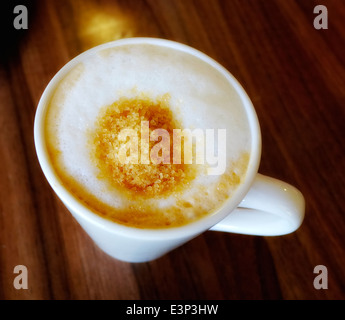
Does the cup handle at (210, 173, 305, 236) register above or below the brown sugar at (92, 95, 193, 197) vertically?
below

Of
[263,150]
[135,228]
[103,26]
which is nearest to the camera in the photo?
[135,228]

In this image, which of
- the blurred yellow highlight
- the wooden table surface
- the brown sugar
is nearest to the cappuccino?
the brown sugar

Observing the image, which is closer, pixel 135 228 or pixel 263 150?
pixel 135 228

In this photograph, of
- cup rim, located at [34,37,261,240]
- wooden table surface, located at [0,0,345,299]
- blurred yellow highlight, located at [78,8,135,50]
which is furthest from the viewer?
blurred yellow highlight, located at [78,8,135,50]

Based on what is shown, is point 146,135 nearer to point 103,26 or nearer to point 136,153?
point 136,153

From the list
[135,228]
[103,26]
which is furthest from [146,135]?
[103,26]

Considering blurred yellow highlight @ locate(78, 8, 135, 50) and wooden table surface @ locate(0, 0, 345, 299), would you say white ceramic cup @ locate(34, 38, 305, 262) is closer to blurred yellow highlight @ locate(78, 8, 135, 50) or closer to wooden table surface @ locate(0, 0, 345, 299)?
wooden table surface @ locate(0, 0, 345, 299)

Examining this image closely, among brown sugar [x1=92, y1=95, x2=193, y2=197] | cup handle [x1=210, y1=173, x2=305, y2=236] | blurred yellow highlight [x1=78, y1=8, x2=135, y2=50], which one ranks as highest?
blurred yellow highlight [x1=78, y1=8, x2=135, y2=50]
